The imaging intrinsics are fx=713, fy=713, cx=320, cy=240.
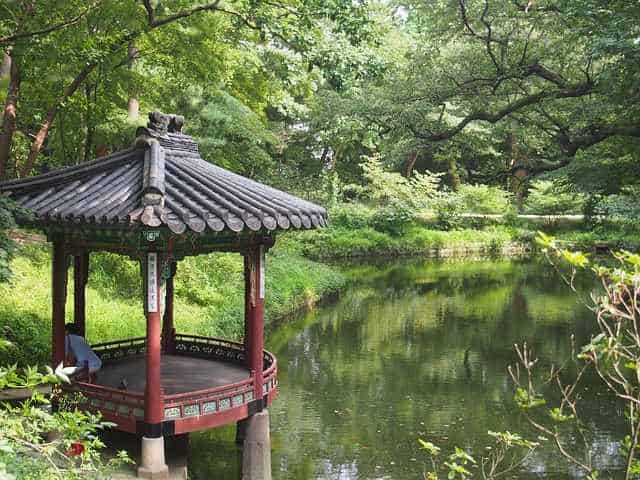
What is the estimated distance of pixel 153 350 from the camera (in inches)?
342

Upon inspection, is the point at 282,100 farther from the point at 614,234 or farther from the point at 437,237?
the point at 614,234

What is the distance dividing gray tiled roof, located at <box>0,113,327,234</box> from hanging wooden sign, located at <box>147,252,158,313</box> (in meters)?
0.81

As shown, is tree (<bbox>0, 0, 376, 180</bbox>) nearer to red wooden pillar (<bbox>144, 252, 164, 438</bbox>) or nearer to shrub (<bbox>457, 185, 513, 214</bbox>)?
red wooden pillar (<bbox>144, 252, 164, 438</bbox>)

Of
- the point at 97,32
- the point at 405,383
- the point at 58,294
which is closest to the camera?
the point at 58,294

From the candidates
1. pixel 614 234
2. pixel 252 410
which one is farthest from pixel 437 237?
pixel 252 410

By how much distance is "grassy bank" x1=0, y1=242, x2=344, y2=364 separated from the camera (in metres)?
13.0

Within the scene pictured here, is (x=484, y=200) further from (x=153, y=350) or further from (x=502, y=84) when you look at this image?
(x=153, y=350)

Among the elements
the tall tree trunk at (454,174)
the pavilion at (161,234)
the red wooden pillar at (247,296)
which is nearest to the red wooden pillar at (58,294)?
the pavilion at (161,234)

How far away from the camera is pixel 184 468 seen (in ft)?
30.4

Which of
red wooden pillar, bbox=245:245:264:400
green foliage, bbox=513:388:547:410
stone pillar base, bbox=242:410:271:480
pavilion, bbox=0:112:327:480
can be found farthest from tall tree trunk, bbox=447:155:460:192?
green foliage, bbox=513:388:547:410

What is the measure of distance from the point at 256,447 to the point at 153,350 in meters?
2.03

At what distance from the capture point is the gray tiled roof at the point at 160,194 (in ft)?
26.0

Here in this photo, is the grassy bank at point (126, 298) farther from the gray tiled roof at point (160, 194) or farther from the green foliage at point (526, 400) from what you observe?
the green foliage at point (526, 400)

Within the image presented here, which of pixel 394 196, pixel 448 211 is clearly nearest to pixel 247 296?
pixel 394 196
